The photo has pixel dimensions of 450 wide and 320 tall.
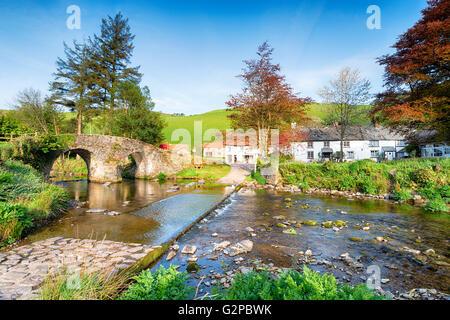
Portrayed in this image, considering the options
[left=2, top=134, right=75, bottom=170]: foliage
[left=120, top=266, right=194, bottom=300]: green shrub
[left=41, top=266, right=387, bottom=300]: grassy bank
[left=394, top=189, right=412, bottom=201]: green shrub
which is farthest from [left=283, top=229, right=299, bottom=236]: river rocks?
[left=2, top=134, right=75, bottom=170]: foliage

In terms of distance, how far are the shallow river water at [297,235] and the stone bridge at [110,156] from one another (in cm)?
981

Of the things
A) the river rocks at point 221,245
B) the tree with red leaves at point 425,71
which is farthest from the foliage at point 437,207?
the river rocks at point 221,245

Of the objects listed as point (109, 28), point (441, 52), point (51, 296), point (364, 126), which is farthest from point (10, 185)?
point (364, 126)

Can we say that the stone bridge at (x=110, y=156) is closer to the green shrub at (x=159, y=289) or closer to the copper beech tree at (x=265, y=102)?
the copper beech tree at (x=265, y=102)

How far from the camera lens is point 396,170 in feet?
44.4

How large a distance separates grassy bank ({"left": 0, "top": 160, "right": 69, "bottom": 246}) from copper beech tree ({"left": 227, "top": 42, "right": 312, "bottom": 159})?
14559mm

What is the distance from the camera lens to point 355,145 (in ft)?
130

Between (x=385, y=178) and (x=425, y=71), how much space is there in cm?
741

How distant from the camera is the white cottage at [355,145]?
1496 inches

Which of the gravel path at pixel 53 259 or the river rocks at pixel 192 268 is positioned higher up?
the gravel path at pixel 53 259

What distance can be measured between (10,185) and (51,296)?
24.0 feet

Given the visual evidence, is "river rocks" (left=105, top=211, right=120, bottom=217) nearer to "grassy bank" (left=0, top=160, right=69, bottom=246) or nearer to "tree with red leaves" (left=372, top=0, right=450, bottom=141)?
"grassy bank" (left=0, top=160, right=69, bottom=246)

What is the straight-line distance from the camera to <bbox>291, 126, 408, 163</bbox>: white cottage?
125 feet

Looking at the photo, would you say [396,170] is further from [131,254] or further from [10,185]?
[10,185]
